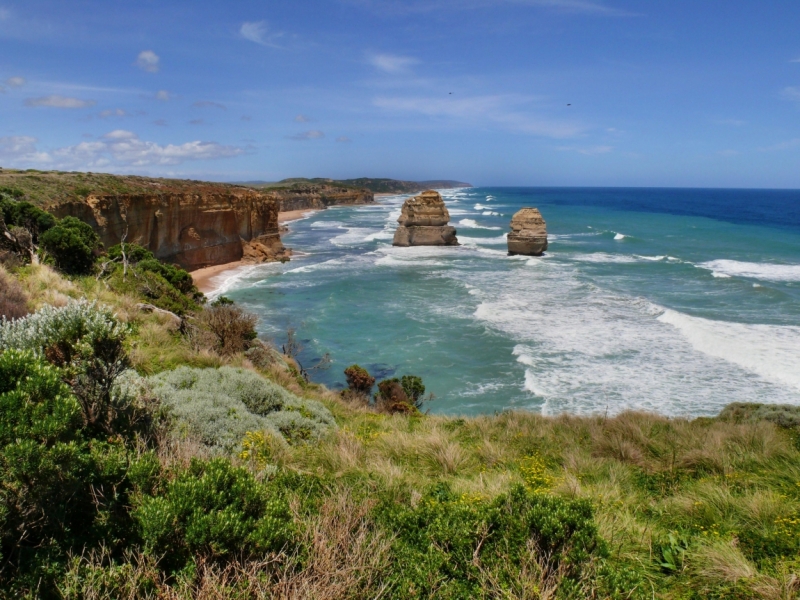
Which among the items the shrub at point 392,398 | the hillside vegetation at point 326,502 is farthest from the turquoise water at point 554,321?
the hillside vegetation at point 326,502

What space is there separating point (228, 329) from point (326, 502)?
10.6 metres

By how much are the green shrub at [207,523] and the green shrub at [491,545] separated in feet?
3.30

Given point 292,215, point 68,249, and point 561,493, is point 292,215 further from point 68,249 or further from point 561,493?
point 561,493

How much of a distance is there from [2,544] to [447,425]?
6739 millimetres

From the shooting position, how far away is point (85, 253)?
53.0 ft

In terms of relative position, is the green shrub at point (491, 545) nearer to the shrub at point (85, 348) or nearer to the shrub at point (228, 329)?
the shrub at point (85, 348)

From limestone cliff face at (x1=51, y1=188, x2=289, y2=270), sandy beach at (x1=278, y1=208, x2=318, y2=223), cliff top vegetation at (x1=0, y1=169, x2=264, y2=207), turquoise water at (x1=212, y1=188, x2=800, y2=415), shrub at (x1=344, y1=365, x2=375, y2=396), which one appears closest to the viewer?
shrub at (x1=344, y1=365, x2=375, y2=396)

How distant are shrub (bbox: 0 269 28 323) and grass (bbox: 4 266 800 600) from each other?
52cm

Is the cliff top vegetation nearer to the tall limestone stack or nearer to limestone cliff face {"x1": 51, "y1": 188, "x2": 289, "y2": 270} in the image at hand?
limestone cliff face {"x1": 51, "y1": 188, "x2": 289, "y2": 270}

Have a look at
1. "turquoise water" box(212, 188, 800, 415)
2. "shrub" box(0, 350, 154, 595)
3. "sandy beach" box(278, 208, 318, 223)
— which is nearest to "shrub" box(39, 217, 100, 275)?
"turquoise water" box(212, 188, 800, 415)

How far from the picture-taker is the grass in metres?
3.62

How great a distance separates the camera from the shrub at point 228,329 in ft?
44.7

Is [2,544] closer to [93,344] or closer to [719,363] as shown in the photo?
[93,344]

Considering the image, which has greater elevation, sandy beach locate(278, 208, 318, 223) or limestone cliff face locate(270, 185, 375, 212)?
limestone cliff face locate(270, 185, 375, 212)
